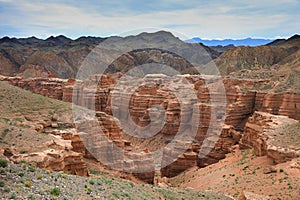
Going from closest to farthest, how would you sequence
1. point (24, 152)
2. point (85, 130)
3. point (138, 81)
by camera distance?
point (24, 152) → point (85, 130) → point (138, 81)

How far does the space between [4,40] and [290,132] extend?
194 m

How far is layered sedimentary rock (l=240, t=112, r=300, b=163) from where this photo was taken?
29.2m

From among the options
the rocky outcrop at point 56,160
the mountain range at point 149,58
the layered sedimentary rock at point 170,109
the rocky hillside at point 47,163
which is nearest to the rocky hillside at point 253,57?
the mountain range at point 149,58

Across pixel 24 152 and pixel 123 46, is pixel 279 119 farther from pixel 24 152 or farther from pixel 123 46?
pixel 123 46

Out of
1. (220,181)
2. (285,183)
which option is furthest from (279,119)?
(285,183)

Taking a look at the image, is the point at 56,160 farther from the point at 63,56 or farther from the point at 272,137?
the point at 63,56

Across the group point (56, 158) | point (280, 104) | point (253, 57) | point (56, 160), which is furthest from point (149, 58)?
point (56, 160)

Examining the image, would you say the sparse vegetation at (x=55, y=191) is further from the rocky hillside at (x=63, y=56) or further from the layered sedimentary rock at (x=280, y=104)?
the rocky hillside at (x=63, y=56)

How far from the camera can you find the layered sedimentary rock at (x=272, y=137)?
29.2m

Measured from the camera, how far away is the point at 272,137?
1257 inches

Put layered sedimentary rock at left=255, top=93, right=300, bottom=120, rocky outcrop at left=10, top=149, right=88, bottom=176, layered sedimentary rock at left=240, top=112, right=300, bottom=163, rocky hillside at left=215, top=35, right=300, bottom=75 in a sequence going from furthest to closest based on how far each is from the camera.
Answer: rocky hillside at left=215, top=35, right=300, bottom=75 → layered sedimentary rock at left=255, top=93, right=300, bottom=120 → layered sedimentary rock at left=240, top=112, right=300, bottom=163 → rocky outcrop at left=10, top=149, right=88, bottom=176

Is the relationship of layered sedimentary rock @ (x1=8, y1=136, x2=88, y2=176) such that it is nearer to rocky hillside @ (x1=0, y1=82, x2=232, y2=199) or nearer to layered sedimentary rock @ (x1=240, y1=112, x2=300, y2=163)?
rocky hillside @ (x1=0, y1=82, x2=232, y2=199)

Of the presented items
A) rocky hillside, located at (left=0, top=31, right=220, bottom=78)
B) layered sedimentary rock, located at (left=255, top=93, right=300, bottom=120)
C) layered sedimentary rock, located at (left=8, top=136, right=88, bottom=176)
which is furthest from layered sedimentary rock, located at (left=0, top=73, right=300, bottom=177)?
rocky hillside, located at (left=0, top=31, right=220, bottom=78)

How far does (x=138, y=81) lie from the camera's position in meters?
76.8
